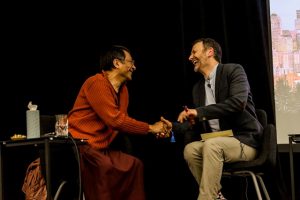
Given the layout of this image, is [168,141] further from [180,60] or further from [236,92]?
[236,92]

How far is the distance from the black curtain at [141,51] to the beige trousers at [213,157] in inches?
31.8

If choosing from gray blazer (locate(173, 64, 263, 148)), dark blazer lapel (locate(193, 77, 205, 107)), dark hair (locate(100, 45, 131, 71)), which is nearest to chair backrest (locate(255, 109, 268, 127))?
gray blazer (locate(173, 64, 263, 148))

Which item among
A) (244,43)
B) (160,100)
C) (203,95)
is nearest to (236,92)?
(203,95)

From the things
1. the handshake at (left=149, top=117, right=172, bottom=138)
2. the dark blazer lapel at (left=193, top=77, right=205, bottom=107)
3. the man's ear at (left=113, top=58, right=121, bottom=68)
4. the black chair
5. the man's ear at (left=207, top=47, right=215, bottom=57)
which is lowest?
the black chair

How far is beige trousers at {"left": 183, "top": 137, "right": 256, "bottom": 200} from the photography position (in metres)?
3.49

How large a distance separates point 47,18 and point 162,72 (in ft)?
3.69

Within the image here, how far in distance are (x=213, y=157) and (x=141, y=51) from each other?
1.55 metres

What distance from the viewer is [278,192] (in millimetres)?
4270

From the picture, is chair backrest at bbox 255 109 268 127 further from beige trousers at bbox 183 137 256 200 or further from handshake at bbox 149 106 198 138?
handshake at bbox 149 106 198 138

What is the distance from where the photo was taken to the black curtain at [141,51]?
14.7 ft

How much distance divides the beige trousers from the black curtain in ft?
2.65

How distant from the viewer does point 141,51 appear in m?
4.82

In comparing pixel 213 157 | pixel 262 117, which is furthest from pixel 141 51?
pixel 213 157

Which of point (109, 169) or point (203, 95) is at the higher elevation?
point (203, 95)
